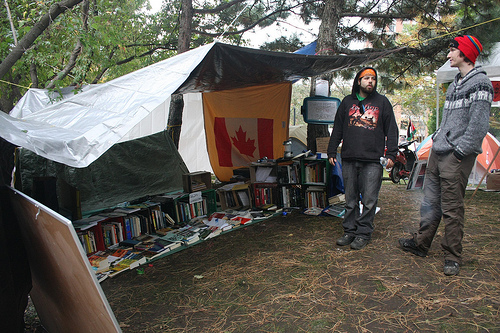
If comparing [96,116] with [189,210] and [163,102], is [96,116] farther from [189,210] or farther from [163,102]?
[189,210]

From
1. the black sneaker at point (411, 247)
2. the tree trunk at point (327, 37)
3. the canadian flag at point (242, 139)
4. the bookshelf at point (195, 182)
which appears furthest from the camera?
the canadian flag at point (242, 139)

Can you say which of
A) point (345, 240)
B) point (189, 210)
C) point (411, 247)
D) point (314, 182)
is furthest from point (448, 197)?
point (189, 210)

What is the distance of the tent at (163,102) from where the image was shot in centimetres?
207

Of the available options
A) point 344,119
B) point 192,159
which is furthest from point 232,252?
point 192,159

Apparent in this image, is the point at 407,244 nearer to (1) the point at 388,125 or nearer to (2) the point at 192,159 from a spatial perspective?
(1) the point at 388,125

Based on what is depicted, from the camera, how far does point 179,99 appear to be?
598 cm

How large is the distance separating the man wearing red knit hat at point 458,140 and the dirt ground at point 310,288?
1.13ft

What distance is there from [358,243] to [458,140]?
50.6 inches

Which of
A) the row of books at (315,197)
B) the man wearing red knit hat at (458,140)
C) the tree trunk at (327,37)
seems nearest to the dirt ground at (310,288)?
the man wearing red knit hat at (458,140)

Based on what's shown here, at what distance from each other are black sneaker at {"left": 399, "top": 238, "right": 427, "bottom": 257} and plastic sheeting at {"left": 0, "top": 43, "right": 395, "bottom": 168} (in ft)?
7.10

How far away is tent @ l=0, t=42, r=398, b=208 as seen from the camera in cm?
207

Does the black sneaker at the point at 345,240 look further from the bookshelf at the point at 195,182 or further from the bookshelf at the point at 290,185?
the bookshelf at the point at 195,182

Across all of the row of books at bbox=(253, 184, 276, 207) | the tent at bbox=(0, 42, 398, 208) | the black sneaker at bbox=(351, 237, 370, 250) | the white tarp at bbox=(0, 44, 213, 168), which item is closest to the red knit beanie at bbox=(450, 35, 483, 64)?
the tent at bbox=(0, 42, 398, 208)

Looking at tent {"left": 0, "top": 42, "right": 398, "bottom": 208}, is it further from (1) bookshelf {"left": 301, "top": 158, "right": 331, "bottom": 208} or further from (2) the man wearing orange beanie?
(1) bookshelf {"left": 301, "top": 158, "right": 331, "bottom": 208}
